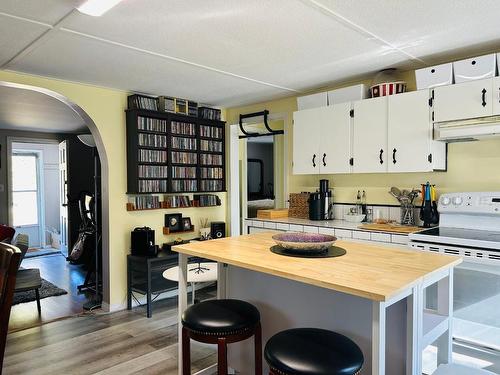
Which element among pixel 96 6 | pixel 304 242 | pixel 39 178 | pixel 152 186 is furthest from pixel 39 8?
pixel 39 178

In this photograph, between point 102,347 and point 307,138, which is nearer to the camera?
point 102,347

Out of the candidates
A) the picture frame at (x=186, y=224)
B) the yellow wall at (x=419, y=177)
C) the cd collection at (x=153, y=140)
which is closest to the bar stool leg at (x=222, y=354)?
the yellow wall at (x=419, y=177)

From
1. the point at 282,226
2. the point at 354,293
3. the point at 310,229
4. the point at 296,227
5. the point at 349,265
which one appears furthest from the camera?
the point at 282,226

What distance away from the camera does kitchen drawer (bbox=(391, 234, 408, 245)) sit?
9.44ft

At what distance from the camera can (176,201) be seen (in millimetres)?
4359

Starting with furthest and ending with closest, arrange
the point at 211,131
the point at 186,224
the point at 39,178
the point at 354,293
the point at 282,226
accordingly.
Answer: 1. the point at 39,178
2. the point at 211,131
3. the point at 186,224
4. the point at 282,226
5. the point at 354,293

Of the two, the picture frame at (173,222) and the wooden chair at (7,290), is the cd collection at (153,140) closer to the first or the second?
the picture frame at (173,222)

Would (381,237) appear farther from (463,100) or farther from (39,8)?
(39,8)

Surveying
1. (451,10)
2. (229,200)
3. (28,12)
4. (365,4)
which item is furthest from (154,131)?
(451,10)

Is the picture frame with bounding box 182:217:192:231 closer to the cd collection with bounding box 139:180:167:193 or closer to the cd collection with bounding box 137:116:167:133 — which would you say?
the cd collection with bounding box 139:180:167:193

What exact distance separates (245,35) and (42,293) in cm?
397

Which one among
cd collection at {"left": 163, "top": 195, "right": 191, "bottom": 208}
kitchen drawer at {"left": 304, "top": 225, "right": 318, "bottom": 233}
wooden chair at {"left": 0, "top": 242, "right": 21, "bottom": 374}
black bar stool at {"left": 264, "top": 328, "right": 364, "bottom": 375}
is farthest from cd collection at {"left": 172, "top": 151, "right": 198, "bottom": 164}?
black bar stool at {"left": 264, "top": 328, "right": 364, "bottom": 375}

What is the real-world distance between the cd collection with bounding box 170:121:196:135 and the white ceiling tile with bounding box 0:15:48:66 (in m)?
1.71

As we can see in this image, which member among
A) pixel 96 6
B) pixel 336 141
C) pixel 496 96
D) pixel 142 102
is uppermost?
pixel 96 6
